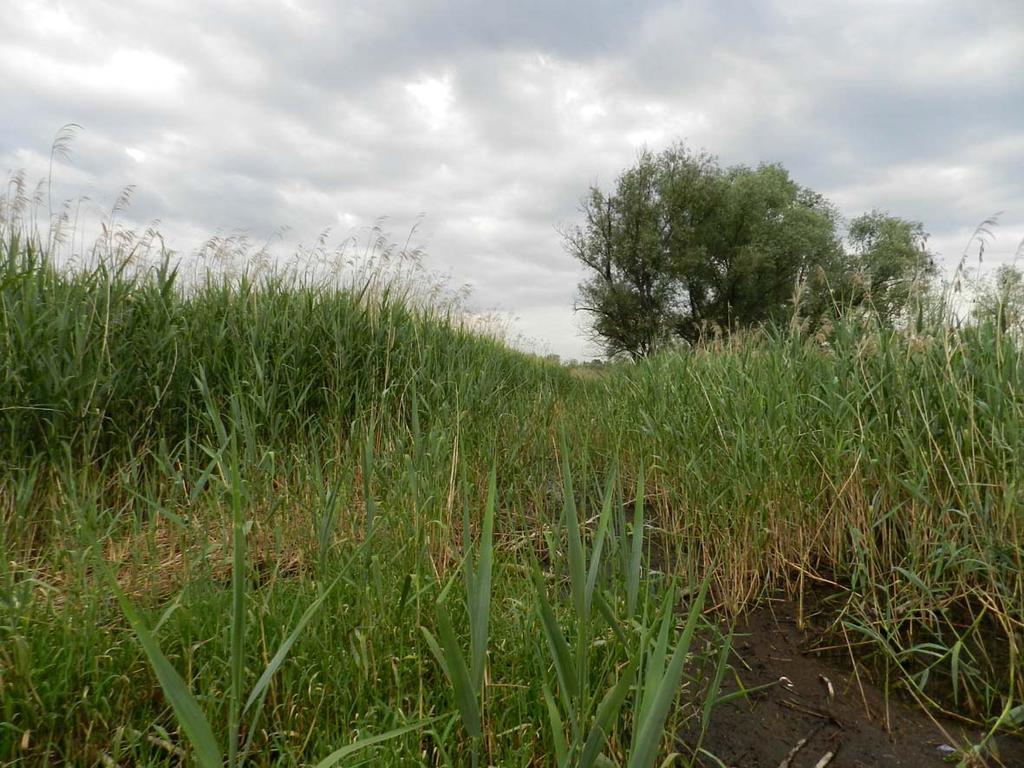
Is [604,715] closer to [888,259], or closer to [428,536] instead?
[428,536]

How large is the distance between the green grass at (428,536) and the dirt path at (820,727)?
104 millimetres

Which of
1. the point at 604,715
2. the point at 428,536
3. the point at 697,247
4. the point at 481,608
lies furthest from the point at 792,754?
the point at 697,247

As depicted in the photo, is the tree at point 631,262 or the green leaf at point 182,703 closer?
the green leaf at point 182,703

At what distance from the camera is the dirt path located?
5.30ft

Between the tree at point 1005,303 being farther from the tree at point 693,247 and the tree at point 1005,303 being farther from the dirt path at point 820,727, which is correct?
the tree at point 693,247

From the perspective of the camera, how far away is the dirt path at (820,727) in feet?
5.30

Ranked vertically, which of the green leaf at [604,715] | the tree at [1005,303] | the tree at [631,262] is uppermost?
the tree at [631,262]

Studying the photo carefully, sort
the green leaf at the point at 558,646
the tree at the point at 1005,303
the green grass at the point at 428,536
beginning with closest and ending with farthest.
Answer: the green leaf at the point at 558,646, the green grass at the point at 428,536, the tree at the point at 1005,303

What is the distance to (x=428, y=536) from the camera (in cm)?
227

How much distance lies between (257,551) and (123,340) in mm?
1826

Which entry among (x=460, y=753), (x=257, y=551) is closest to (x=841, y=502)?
(x=460, y=753)

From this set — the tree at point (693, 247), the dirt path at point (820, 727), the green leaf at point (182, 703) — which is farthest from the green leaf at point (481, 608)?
the tree at point (693, 247)

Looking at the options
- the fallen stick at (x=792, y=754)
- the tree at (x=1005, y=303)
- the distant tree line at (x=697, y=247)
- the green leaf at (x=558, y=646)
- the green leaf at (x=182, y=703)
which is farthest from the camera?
the distant tree line at (x=697, y=247)

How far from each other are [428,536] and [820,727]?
4.88ft
